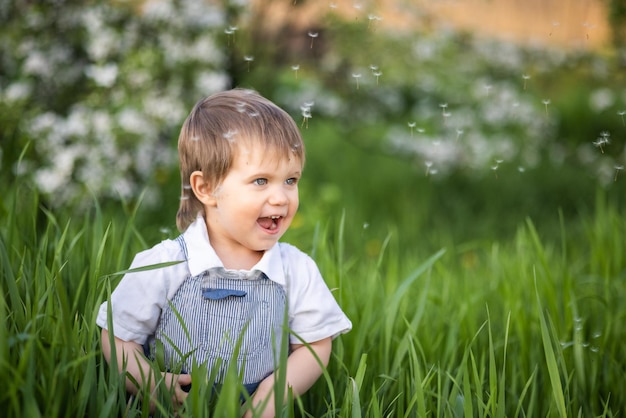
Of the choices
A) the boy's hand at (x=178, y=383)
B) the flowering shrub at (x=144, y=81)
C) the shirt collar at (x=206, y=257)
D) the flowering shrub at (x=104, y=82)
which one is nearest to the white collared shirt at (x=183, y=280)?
the shirt collar at (x=206, y=257)

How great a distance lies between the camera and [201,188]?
1710mm

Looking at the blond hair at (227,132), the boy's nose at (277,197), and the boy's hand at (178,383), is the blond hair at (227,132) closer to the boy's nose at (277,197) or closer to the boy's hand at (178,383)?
the boy's nose at (277,197)

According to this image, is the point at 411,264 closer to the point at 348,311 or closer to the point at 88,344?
the point at 348,311

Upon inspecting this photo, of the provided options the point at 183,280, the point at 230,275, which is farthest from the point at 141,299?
the point at 230,275

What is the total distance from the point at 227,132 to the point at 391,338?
0.83 metres

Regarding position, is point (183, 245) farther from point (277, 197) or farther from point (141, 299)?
point (277, 197)

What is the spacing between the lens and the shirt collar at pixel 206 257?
166cm

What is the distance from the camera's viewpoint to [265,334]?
169 cm

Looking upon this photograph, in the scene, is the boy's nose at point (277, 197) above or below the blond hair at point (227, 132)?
below

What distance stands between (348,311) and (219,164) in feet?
2.43

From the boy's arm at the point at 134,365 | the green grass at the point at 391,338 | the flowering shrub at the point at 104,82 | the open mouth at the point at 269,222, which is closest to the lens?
the green grass at the point at 391,338

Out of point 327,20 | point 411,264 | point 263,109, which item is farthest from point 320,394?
point 327,20

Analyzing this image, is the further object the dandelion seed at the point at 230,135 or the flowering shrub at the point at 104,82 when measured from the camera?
the flowering shrub at the point at 104,82

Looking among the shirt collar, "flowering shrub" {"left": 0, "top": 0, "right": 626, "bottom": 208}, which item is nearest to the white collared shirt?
the shirt collar
